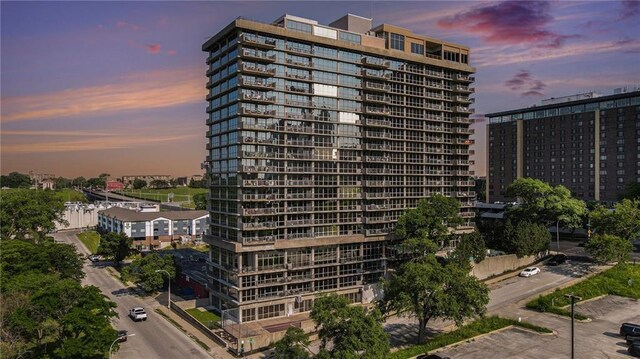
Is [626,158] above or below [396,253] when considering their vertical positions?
above

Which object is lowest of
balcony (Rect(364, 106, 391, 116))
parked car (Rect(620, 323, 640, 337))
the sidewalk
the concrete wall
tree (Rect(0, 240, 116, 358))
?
the sidewalk

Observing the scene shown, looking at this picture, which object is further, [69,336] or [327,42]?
[327,42]

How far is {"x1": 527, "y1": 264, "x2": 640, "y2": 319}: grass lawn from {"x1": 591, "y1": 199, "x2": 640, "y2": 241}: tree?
683 centimetres

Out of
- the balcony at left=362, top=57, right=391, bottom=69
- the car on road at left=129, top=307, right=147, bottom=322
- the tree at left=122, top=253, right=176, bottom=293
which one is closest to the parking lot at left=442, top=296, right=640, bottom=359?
the car on road at left=129, top=307, right=147, bottom=322

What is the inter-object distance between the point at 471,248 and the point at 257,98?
49667 millimetres

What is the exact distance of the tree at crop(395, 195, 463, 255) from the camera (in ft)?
262

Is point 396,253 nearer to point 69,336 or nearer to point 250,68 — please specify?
point 250,68

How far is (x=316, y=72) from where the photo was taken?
7988cm

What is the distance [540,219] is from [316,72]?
222ft

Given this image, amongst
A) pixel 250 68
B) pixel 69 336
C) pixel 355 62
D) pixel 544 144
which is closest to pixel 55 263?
pixel 69 336

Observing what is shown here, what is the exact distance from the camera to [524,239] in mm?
96312

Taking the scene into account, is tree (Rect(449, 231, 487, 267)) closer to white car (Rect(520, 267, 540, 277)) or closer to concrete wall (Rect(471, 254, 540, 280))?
concrete wall (Rect(471, 254, 540, 280))

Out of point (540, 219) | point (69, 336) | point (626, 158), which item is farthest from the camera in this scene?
point (626, 158)

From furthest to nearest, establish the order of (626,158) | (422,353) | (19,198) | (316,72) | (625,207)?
(626,158), (19,198), (625,207), (316,72), (422,353)
